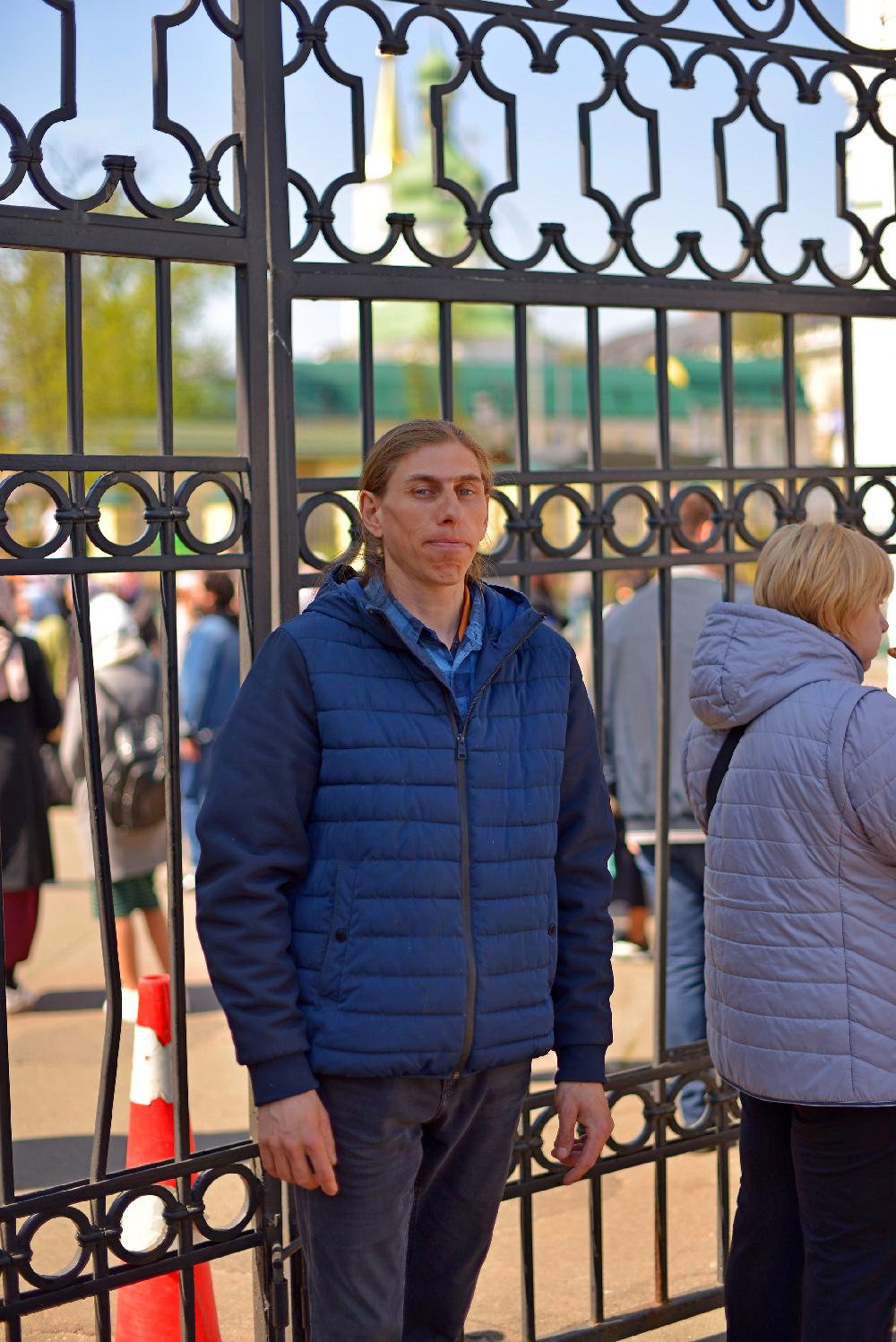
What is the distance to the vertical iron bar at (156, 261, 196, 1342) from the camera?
2.85 meters

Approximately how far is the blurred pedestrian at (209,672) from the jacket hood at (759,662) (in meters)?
5.02

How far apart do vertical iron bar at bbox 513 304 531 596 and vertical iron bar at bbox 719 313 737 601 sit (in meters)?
0.53

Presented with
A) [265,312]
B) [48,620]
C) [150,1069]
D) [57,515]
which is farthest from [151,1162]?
[48,620]

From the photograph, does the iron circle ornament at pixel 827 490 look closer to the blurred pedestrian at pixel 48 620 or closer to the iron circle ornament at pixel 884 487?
the iron circle ornament at pixel 884 487

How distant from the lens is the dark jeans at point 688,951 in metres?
4.72

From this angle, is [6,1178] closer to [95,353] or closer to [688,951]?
[688,951]

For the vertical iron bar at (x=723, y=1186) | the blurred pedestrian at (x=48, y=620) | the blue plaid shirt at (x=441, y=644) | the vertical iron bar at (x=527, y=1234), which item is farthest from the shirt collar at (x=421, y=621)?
the blurred pedestrian at (x=48, y=620)

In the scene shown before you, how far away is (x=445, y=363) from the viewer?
3199 millimetres

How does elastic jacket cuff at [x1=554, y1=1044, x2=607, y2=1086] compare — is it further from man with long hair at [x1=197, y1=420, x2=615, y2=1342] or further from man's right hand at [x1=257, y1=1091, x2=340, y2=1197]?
man's right hand at [x1=257, y1=1091, x2=340, y2=1197]

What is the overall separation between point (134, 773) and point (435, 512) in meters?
3.96

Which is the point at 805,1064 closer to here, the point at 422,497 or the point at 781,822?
the point at 781,822

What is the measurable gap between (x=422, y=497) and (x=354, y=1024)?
2.68ft

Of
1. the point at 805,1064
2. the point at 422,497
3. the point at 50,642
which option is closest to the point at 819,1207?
the point at 805,1064

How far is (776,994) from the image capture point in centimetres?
264
